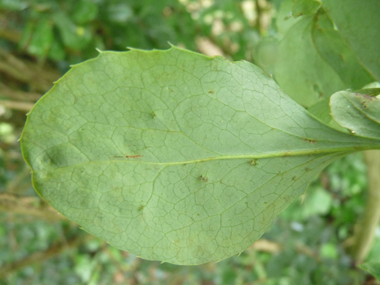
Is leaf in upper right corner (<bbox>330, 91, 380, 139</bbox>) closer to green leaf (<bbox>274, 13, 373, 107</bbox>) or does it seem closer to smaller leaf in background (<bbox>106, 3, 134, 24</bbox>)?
green leaf (<bbox>274, 13, 373, 107</bbox>)

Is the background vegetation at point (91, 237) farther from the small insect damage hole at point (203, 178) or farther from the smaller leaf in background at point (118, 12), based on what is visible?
the small insect damage hole at point (203, 178)

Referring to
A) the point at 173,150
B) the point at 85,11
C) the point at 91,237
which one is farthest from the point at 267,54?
the point at 91,237

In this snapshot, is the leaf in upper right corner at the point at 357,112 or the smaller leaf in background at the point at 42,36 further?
the smaller leaf in background at the point at 42,36

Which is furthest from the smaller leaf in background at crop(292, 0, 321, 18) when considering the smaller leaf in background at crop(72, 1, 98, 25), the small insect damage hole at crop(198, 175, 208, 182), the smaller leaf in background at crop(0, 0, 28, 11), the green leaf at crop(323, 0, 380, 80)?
the smaller leaf in background at crop(0, 0, 28, 11)

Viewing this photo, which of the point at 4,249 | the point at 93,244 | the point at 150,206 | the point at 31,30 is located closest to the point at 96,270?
the point at 93,244

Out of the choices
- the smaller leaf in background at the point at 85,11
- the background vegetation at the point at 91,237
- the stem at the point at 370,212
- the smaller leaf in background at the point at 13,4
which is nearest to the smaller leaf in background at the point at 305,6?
the background vegetation at the point at 91,237

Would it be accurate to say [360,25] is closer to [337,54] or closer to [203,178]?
[337,54]
